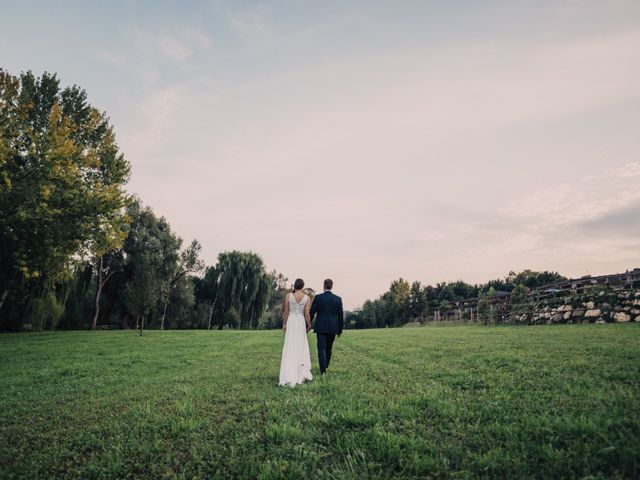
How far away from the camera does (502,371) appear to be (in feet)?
23.9

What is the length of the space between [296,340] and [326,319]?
0.97 m

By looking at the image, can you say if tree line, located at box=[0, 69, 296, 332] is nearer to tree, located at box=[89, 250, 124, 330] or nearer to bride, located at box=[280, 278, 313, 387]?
tree, located at box=[89, 250, 124, 330]

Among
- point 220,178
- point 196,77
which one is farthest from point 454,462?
point 220,178

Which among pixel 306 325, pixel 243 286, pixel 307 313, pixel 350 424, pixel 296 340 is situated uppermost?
pixel 243 286

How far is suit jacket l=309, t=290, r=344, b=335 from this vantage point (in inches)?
341

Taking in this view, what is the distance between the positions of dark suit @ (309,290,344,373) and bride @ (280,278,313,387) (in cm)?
31

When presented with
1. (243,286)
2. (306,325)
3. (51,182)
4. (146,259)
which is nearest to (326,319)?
(306,325)

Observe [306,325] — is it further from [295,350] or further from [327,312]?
[295,350]

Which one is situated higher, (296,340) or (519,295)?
(519,295)

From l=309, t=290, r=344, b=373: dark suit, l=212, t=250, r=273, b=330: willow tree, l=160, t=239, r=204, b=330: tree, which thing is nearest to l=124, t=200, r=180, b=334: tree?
l=160, t=239, r=204, b=330: tree

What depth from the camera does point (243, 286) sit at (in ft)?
169

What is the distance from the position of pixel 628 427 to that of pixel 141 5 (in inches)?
715

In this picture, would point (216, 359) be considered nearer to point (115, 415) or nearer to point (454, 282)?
point (115, 415)

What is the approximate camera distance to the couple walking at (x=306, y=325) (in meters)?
8.09
